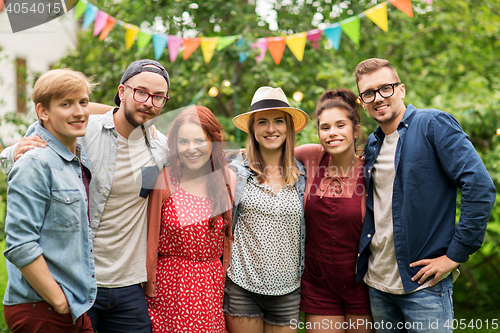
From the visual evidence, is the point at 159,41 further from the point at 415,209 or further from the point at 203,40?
the point at 415,209

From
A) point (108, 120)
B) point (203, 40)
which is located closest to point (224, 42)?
point (203, 40)

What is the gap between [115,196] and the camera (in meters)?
2.37

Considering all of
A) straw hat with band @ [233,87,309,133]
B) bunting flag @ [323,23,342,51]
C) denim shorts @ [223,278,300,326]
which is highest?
bunting flag @ [323,23,342,51]

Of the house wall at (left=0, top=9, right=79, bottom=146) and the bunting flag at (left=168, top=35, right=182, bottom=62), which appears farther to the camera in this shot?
the house wall at (left=0, top=9, right=79, bottom=146)

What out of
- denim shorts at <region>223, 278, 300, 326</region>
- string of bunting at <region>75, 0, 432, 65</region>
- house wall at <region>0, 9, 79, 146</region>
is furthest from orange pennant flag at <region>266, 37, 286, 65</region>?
house wall at <region>0, 9, 79, 146</region>

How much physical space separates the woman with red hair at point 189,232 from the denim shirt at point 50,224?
549mm

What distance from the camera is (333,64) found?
4965mm

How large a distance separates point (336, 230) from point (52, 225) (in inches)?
64.7

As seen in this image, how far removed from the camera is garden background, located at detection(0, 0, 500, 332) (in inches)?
179

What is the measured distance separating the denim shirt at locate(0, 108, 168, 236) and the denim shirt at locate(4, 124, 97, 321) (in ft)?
1.12

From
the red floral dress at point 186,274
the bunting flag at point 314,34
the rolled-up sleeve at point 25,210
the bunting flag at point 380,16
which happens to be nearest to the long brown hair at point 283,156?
the red floral dress at point 186,274

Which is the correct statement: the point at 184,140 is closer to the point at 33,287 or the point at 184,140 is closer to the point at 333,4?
the point at 33,287

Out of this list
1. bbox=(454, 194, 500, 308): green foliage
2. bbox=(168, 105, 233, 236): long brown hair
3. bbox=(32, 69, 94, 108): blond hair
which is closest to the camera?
bbox=(32, 69, 94, 108): blond hair

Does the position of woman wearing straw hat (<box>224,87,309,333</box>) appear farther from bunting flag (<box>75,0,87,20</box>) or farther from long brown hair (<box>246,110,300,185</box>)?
bunting flag (<box>75,0,87,20</box>)
